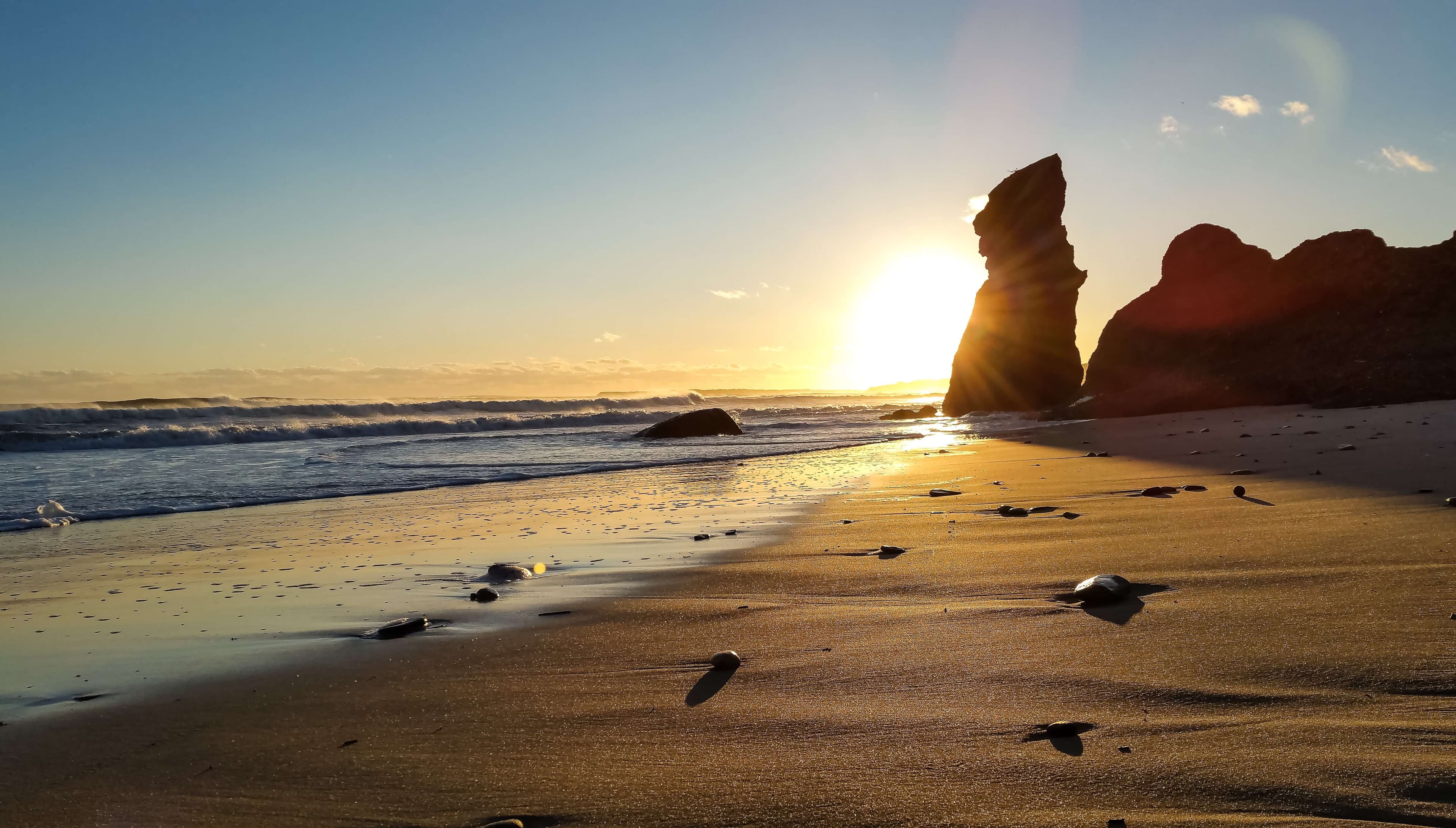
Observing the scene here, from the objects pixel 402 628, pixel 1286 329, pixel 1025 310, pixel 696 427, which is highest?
pixel 1025 310

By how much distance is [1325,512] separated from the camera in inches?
171

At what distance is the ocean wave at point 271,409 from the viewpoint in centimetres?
3138

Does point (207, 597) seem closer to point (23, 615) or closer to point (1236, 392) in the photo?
point (23, 615)

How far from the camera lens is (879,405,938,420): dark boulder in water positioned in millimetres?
29625

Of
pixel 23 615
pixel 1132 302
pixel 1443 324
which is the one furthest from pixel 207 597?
pixel 1132 302

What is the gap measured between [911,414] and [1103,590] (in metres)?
27.6

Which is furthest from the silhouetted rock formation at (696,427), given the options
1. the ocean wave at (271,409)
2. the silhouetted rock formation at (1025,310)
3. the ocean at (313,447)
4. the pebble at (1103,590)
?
the ocean wave at (271,409)

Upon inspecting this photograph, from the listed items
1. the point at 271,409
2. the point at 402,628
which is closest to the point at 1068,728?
the point at 402,628

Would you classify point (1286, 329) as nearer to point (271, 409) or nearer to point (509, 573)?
point (509, 573)

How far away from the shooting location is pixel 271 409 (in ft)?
127

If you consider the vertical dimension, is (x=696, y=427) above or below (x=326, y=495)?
above

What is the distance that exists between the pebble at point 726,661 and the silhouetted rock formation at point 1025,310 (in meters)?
28.9

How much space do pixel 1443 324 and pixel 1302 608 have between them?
14005 millimetres

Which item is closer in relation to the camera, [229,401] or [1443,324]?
[1443,324]
